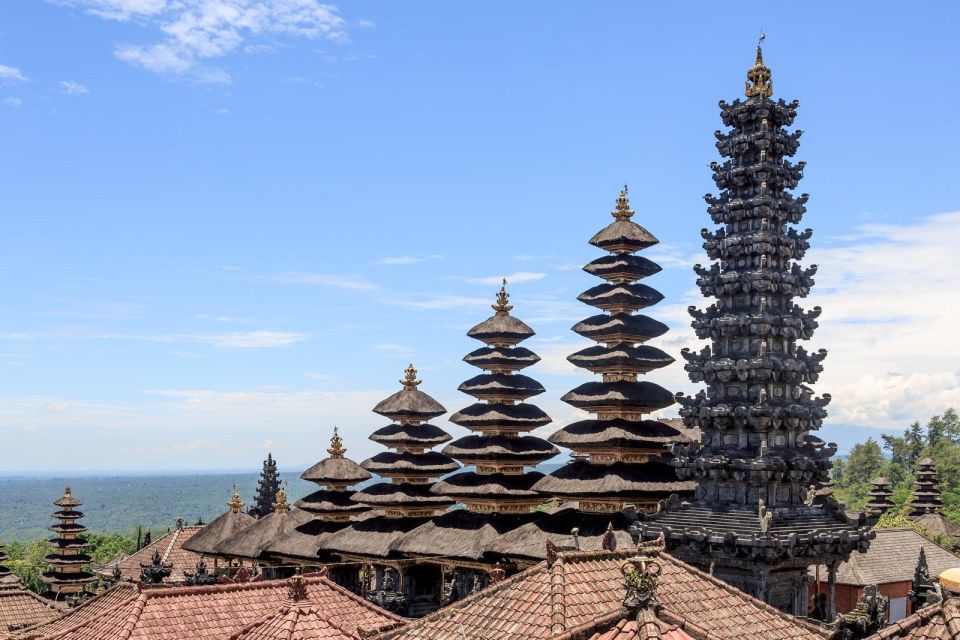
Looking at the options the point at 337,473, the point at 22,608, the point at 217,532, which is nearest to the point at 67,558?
the point at 217,532

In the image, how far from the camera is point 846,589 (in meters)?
36.6

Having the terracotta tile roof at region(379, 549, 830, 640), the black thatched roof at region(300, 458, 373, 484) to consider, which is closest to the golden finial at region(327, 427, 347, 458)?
the black thatched roof at region(300, 458, 373, 484)

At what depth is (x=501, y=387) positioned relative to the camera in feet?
123

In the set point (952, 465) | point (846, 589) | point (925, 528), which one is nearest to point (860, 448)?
point (952, 465)

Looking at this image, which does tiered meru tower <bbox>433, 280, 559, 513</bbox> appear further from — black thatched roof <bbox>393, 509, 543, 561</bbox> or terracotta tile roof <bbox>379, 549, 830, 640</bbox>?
terracotta tile roof <bbox>379, 549, 830, 640</bbox>

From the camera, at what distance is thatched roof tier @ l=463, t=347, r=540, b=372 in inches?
1500

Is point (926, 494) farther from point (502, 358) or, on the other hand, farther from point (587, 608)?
point (587, 608)

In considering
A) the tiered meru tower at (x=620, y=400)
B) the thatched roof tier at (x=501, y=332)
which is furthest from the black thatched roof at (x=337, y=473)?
the tiered meru tower at (x=620, y=400)

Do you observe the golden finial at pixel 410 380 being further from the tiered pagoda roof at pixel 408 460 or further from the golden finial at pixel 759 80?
the golden finial at pixel 759 80

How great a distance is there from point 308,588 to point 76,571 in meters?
32.4

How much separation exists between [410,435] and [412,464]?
4.28 feet

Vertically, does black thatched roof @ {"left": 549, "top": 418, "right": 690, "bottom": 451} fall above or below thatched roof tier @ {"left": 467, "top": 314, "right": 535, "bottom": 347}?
below

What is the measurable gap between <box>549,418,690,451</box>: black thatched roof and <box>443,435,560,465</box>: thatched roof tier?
2.70 metres

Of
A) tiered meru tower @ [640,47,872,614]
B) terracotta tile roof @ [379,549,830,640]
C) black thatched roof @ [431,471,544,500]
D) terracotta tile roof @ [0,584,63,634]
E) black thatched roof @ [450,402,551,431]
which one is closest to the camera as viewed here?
terracotta tile roof @ [379,549,830,640]
